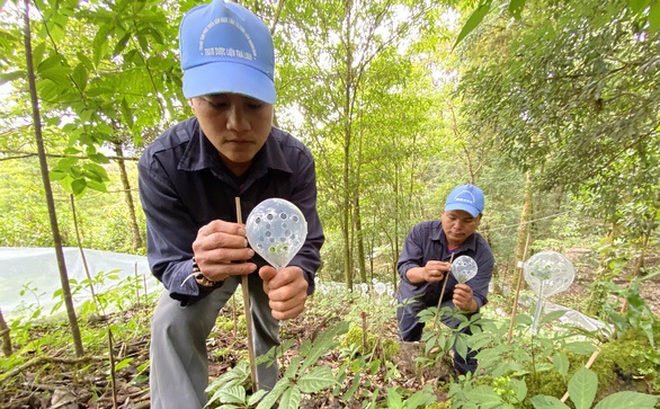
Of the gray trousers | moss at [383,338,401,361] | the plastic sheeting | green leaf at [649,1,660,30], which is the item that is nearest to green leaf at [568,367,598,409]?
green leaf at [649,1,660,30]

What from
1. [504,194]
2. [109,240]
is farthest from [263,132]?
[504,194]

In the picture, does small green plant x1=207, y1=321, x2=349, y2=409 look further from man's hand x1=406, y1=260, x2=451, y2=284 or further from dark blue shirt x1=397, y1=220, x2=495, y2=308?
dark blue shirt x1=397, y1=220, x2=495, y2=308

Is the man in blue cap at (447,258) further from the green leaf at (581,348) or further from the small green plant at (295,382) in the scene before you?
the small green plant at (295,382)

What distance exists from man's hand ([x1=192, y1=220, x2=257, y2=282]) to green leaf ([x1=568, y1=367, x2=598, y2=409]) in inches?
34.4

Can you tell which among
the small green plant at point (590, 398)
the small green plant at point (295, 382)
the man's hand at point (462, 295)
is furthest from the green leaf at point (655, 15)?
the man's hand at point (462, 295)

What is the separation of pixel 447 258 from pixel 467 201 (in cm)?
57

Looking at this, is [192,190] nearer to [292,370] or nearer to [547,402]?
[292,370]

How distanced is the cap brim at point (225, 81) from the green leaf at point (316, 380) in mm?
861

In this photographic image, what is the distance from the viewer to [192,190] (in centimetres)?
136

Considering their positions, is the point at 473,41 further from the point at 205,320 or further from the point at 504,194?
the point at 504,194

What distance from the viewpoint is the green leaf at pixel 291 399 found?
0.63 metres

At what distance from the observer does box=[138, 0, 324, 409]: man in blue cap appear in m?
0.89

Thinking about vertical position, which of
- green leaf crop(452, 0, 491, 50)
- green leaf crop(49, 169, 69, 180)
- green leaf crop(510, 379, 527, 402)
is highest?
green leaf crop(452, 0, 491, 50)

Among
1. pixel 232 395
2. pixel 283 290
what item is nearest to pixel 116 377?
pixel 232 395
